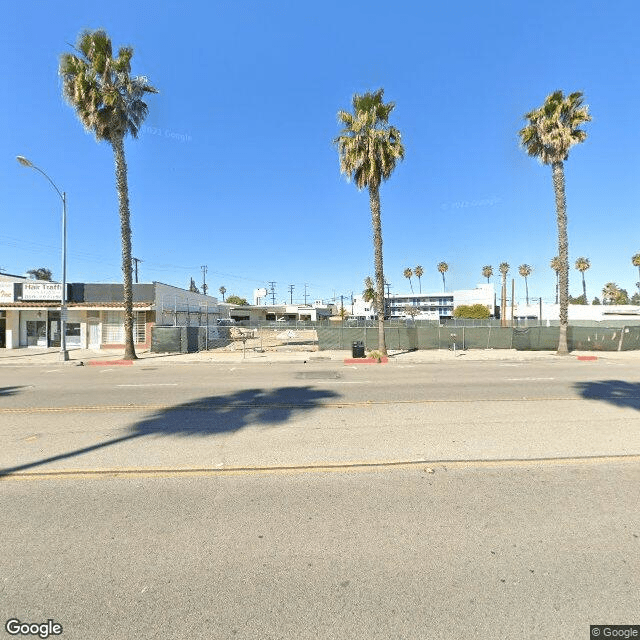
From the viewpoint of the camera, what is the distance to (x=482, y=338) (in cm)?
2578

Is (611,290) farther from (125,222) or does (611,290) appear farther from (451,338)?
(125,222)

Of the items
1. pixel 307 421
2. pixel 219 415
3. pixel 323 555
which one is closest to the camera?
pixel 323 555

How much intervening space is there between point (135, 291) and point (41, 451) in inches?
926

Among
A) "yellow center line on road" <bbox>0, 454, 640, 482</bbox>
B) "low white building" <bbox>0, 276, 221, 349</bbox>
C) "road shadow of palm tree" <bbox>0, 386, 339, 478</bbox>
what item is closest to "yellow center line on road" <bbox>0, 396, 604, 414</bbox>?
"road shadow of palm tree" <bbox>0, 386, 339, 478</bbox>

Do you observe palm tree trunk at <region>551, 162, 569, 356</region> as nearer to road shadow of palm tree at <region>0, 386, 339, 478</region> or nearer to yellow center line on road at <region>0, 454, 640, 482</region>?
road shadow of palm tree at <region>0, 386, 339, 478</region>

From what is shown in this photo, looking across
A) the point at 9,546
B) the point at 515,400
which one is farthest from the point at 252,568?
the point at 515,400

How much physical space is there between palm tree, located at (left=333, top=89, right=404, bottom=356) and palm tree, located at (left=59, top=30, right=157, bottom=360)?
11.7 meters

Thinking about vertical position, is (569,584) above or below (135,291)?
below

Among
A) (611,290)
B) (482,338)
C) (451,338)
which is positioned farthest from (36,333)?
(611,290)

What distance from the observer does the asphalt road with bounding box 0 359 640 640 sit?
7.91 ft

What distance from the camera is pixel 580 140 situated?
2150 centimetres

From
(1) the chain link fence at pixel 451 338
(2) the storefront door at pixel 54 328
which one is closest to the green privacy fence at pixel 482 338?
(1) the chain link fence at pixel 451 338

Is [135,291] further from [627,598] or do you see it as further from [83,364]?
[627,598]

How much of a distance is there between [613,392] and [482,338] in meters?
16.4
